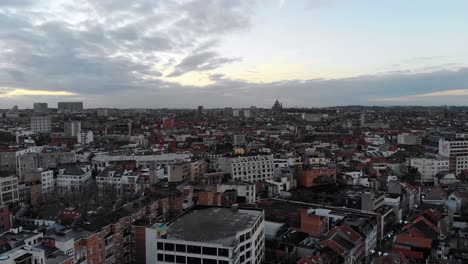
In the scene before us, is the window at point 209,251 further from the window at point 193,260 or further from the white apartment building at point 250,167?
the white apartment building at point 250,167

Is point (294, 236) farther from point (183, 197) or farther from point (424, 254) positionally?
point (183, 197)

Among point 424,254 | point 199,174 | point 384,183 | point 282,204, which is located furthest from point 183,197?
point 384,183

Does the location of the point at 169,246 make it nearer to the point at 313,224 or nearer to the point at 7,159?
the point at 313,224

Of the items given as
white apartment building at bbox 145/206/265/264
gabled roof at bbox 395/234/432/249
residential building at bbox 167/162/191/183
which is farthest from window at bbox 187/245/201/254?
residential building at bbox 167/162/191/183

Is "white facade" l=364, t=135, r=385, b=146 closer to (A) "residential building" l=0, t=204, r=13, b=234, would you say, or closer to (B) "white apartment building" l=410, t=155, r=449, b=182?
(B) "white apartment building" l=410, t=155, r=449, b=182

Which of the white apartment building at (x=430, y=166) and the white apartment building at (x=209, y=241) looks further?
the white apartment building at (x=430, y=166)

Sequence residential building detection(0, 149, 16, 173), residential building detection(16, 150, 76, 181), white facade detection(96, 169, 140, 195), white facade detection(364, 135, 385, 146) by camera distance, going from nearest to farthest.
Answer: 1. white facade detection(96, 169, 140, 195)
2. residential building detection(16, 150, 76, 181)
3. residential building detection(0, 149, 16, 173)
4. white facade detection(364, 135, 385, 146)

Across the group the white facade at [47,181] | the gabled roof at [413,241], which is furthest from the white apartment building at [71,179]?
the gabled roof at [413,241]
